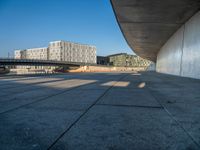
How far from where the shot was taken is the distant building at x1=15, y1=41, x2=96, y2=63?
132 meters

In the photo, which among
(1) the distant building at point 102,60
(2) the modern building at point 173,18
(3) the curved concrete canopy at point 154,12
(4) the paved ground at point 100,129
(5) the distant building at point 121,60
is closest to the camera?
(4) the paved ground at point 100,129

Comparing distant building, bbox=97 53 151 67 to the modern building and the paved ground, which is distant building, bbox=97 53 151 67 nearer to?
the modern building

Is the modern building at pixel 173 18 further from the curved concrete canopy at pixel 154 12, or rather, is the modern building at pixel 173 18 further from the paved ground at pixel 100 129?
the paved ground at pixel 100 129

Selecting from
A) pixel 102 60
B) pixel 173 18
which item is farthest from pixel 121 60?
pixel 173 18

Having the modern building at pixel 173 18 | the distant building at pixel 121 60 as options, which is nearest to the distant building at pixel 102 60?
the distant building at pixel 121 60

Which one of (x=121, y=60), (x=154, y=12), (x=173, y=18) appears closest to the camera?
(x=154, y=12)

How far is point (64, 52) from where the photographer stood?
132 m

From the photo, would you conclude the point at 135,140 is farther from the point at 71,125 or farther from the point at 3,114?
the point at 3,114

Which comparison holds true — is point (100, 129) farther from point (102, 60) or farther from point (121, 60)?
point (102, 60)

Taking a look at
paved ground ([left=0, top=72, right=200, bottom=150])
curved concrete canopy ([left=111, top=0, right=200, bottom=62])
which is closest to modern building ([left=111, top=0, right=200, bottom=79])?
curved concrete canopy ([left=111, top=0, right=200, bottom=62])

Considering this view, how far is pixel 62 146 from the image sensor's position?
2127mm

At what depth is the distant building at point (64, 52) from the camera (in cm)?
13171

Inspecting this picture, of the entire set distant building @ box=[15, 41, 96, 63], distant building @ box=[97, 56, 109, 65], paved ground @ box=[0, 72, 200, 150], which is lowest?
paved ground @ box=[0, 72, 200, 150]

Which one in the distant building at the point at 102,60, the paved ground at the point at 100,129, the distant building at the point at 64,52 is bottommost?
the paved ground at the point at 100,129
